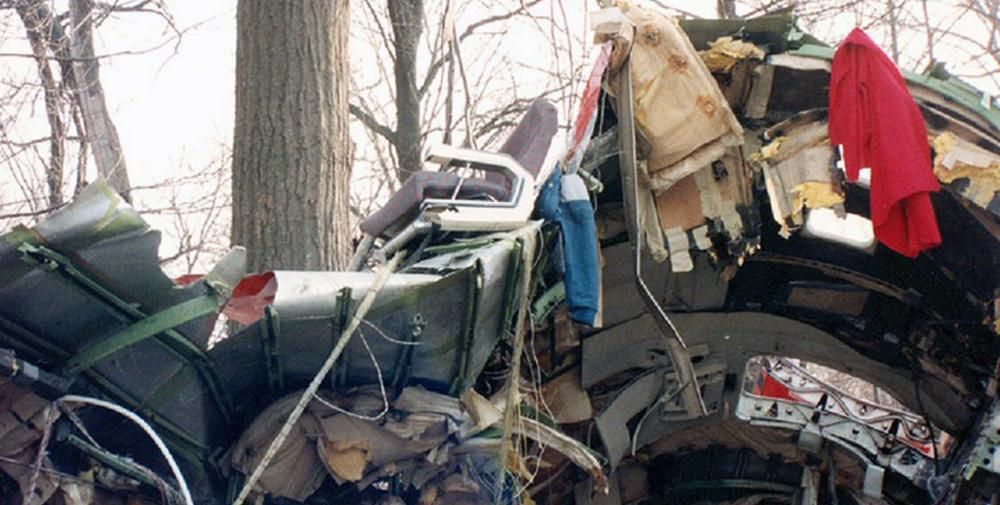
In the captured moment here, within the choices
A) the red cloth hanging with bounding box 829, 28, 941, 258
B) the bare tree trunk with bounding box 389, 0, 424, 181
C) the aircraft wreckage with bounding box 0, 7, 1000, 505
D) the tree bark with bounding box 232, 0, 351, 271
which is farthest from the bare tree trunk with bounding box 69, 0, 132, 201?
the red cloth hanging with bounding box 829, 28, 941, 258

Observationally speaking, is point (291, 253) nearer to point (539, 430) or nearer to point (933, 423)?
point (539, 430)

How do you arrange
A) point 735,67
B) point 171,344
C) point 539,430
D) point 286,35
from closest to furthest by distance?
point 171,344
point 539,430
point 735,67
point 286,35

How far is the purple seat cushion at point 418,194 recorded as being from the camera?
779 cm

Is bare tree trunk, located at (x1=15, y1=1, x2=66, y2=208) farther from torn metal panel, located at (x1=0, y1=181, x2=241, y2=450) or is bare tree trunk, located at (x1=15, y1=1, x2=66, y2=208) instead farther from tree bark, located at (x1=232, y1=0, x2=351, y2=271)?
torn metal panel, located at (x1=0, y1=181, x2=241, y2=450)

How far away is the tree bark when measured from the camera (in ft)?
31.2

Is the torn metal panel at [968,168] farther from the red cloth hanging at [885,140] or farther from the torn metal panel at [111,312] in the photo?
the torn metal panel at [111,312]

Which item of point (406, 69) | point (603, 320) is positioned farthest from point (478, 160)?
point (406, 69)

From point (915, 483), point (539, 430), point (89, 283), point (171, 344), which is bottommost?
point (915, 483)

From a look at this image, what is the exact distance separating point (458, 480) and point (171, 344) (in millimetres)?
1775

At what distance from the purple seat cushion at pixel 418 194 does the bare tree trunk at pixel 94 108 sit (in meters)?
9.92

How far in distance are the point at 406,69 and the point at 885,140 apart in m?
9.98

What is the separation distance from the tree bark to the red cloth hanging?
3630 millimetres

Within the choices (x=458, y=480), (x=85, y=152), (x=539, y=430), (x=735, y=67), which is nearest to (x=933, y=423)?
(x=735, y=67)

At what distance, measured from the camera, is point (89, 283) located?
233 inches
